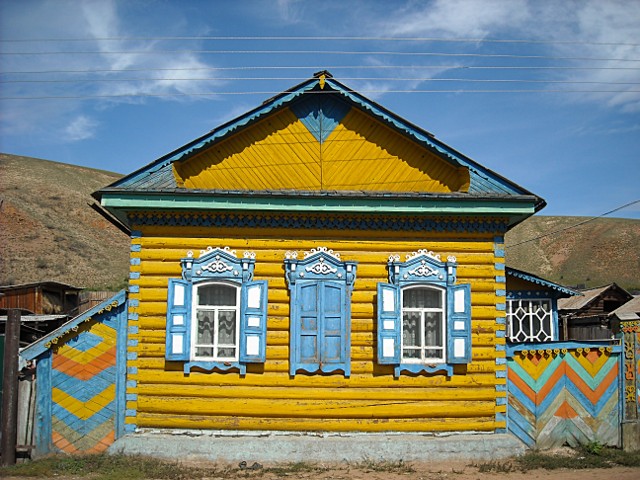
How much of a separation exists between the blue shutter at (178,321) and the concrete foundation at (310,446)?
1.36 m

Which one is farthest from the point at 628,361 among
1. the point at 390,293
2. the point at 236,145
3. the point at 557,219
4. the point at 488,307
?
the point at 557,219

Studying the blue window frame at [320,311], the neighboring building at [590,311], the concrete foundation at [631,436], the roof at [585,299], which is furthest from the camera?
the roof at [585,299]

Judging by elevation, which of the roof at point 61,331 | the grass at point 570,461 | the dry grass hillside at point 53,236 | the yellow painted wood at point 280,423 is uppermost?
the dry grass hillside at point 53,236

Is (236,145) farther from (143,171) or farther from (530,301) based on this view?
(530,301)

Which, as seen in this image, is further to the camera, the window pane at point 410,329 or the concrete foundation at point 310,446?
the window pane at point 410,329

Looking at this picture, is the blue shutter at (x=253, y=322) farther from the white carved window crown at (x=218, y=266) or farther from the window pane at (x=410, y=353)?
the window pane at (x=410, y=353)

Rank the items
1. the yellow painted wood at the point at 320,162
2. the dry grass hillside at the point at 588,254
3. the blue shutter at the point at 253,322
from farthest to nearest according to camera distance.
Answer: the dry grass hillside at the point at 588,254 < the yellow painted wood at the point at 320,162 < the blue shutter at the point at 253,322

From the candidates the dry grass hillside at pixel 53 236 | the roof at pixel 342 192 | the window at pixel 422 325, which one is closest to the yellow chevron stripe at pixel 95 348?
the roof at pixel 342 192

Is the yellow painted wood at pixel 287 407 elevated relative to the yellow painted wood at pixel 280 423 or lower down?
elevated

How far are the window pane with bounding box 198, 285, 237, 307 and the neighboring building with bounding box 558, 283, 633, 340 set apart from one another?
17.6 m

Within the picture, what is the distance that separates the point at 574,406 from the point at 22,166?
81.1m

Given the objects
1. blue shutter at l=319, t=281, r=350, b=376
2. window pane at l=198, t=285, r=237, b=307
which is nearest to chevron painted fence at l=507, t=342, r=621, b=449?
blue shutter at l=319, t=281, r=350, b=376

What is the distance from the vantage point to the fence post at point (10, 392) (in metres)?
9.91

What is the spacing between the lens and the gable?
36.7ft
